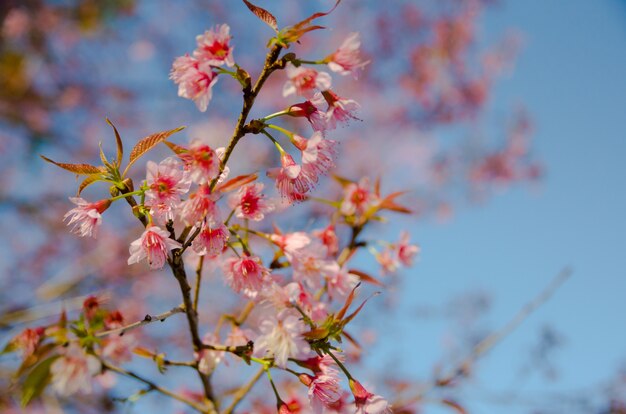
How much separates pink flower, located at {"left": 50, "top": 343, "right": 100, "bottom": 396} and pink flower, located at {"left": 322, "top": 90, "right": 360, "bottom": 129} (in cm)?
73

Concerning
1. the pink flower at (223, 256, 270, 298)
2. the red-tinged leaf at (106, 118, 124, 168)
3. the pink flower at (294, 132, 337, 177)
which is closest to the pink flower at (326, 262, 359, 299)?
the pink flower at (223, 256, 270, 298)

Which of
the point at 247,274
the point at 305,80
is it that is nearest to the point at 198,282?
the point at 247,274

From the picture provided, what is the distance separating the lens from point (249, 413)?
48.1 inches

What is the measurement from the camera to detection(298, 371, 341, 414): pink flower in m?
0.82

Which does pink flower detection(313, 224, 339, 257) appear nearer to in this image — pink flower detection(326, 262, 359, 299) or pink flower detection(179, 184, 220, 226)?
pink flower detection(326, 262, 359, 299)

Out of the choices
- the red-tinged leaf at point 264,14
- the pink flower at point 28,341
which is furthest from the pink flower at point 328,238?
the pink flower at point 28,341

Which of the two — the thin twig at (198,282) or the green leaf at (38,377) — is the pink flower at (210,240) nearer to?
the thin twig at (198,282)

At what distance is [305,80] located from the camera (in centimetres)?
80

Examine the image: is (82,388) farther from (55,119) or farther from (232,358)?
(55,119)

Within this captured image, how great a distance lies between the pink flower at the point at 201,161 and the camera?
2.42ft

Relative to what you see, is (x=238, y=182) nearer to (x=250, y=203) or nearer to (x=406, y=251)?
(x=250, y=203)

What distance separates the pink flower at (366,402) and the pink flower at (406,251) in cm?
55

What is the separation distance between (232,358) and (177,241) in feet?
1.20

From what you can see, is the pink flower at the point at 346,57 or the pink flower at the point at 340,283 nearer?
the pink flower at the point at 346,57
